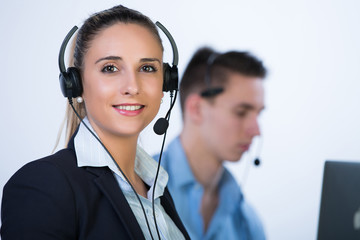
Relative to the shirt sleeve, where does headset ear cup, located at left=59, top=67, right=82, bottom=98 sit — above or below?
above

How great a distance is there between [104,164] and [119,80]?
241 mm

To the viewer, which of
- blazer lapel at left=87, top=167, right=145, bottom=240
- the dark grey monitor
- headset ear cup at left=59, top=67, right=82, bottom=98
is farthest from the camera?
the dark grey monitor

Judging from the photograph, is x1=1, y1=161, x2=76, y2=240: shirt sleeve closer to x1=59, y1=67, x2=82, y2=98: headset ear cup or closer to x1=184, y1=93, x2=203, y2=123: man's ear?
x1=59, y1=67, x2=82, y2=98: headset ear cup

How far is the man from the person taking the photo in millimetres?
1963

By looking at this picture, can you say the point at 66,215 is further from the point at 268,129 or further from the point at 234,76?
the point at 268,129

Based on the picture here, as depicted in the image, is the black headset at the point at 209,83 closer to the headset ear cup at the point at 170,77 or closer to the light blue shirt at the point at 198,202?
the light blue shirt at the point at 198,202

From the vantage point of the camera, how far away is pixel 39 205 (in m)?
0.87

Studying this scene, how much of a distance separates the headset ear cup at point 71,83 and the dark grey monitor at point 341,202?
791 millimetres

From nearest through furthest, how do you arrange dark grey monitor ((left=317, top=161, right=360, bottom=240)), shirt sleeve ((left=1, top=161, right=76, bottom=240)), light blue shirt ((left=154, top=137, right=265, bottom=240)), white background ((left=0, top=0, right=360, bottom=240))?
shirt sleeve ((left=1, top=161, right=76, bottom=240)) < dark grey monitor ((left=317, top=161, right=360, bottom=240)) < white background ((left=0, top=0, right=360, bottom=240)) < light blue shirt ((left=154, top=137, right=265, bottom=240))

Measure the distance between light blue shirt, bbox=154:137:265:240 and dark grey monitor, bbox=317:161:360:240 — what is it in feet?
2.68

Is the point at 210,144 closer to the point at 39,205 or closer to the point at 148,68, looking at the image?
the point at 148,68

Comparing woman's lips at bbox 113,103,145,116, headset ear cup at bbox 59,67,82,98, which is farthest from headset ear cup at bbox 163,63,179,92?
headset ear cup at bbox 59,67,82,98

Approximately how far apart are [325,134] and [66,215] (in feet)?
5.90

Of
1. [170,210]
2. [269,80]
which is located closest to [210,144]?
[269,80]
